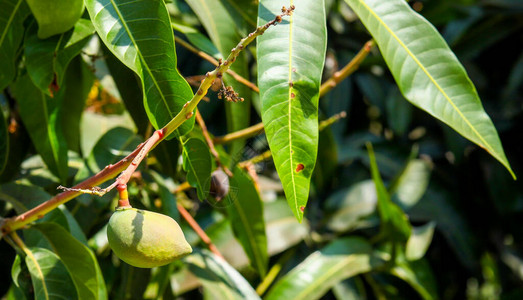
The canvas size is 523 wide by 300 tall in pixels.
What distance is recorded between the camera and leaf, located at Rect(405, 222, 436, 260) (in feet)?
4.14

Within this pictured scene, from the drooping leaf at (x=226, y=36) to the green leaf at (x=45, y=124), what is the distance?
228 mm

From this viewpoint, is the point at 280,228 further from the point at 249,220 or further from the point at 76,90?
the point at 76,90

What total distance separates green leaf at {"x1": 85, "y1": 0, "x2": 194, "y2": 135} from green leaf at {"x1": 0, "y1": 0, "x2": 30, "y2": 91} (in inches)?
6.5

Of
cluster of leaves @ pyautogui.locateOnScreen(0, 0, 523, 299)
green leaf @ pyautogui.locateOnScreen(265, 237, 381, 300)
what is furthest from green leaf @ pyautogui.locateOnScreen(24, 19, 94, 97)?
green leaf @ pyautogui.locateOnScreen(265, 237, 381, 300)

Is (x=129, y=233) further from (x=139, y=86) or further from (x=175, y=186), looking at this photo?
(x=175, y=186)

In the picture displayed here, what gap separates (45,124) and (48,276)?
22 cm

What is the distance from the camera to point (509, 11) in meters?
1.61

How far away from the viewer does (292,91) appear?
1.89 ft

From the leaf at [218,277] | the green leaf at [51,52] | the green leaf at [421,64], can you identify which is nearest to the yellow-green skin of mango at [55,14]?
the green leaf at [51,52]

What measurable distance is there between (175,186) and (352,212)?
57 centimetres

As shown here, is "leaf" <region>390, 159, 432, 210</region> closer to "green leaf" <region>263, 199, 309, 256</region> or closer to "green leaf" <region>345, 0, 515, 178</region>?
"green leaf" <region>263, 199, 309, 256</region>

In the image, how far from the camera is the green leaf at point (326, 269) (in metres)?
1.09

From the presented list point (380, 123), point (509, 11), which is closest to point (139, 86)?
point (380, 123)

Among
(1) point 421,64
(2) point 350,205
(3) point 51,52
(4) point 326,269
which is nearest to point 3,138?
(3) point 51,52
